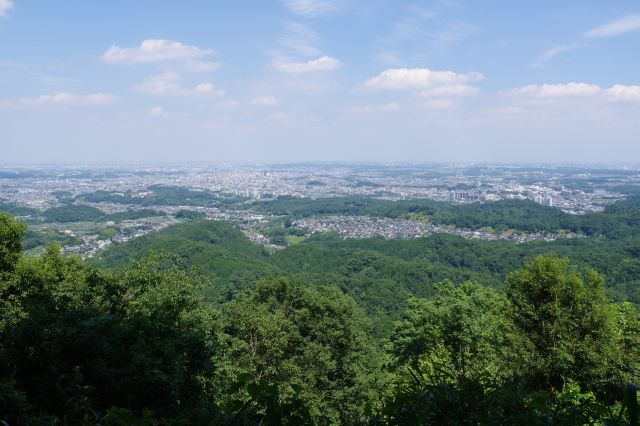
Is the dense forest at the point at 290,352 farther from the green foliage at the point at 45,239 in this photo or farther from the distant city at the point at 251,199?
the green foliage at the point at 45,239

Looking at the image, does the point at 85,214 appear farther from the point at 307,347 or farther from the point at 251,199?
the point at 307,347

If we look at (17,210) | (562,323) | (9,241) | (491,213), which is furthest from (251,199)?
(562,323)

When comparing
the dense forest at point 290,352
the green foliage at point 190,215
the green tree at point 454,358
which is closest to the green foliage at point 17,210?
the green foliage at point 190,215

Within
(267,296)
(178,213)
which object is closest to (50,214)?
(178,213)

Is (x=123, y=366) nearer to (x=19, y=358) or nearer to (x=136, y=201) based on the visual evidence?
(x=19, y=358)

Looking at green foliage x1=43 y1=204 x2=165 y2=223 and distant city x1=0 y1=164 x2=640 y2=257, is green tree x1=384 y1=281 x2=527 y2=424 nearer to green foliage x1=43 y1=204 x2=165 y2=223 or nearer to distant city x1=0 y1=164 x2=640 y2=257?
distant city x1=0 y1=164 x2=640 y2=257

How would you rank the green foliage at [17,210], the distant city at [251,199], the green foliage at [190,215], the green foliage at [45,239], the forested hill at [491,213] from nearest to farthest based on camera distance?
the green foliage at [45,239]
the forested hill at [491,213]
the distant city at [251,199]
the green foliage at [17,210]
the green foliage at [190,215]
